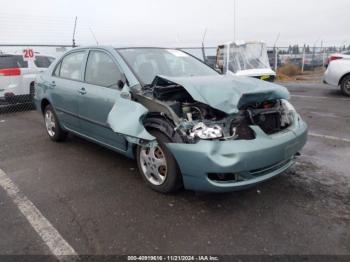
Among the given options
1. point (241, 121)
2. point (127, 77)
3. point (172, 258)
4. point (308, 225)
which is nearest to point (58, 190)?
point (127, 77)

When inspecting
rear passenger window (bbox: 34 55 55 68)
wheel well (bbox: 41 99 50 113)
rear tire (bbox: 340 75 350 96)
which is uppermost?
rear passenger window (bbox: 34 55 55 68)

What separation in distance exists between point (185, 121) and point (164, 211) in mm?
907

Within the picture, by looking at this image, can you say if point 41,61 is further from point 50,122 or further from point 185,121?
point 185,121

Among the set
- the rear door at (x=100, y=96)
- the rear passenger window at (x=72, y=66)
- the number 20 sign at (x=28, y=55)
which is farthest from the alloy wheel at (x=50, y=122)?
the number 20 sign at (x=28, y=55)

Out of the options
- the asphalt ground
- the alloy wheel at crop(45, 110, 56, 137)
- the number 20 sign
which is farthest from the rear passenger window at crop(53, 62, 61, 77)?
the number 20 sign

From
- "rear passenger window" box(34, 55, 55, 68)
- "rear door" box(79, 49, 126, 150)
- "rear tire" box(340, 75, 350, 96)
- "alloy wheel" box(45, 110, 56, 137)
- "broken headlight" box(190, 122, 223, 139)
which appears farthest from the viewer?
"rear tire" box(340, 75, 350, 96)

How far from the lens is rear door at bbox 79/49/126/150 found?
3.92 meters

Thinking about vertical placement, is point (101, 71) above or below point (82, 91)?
above

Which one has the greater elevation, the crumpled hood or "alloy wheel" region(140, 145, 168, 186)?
the crumpled hood

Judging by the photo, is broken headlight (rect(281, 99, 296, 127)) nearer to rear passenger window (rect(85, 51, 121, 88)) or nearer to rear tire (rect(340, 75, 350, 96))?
rear passenger window (rect(85, 51, 121, 88))

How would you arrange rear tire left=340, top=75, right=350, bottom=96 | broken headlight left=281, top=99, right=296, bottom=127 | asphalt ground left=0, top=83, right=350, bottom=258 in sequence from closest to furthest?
asphalt ground left=0, top=83, right=350, bottom=258
broken headlight left=281, top=99, right=296, bottom=127
rear tire left=340, top=75, right=350, bottom=96

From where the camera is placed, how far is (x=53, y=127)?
5512 millimetres

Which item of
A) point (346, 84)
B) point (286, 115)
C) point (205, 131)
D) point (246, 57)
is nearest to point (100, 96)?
point (205, 131)

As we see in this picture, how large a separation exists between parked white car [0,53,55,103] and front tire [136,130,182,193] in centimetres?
640
